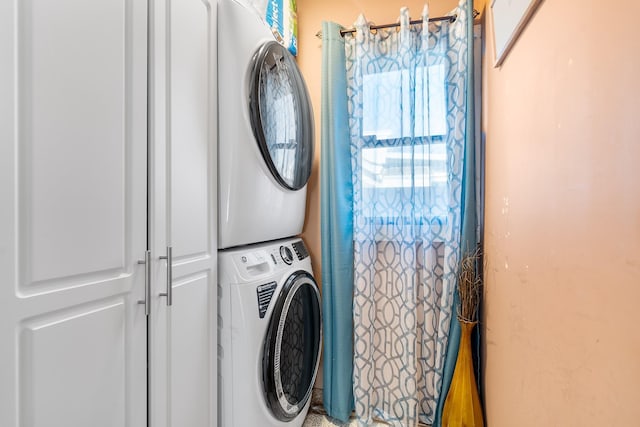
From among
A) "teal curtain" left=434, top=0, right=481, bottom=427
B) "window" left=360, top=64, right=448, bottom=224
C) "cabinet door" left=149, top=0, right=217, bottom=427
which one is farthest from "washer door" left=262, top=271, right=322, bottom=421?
"teal curtain" left=434, top=0, right=481, bottom=427

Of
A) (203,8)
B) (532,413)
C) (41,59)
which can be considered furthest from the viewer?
(203,8)

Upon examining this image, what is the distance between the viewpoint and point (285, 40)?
1.72 metres

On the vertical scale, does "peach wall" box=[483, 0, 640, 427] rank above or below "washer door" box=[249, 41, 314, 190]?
below

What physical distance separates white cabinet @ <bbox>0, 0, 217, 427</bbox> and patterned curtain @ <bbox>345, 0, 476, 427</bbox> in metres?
0.98

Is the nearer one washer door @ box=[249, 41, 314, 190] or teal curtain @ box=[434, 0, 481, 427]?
washer door @ box=[249, 41, 314, 190]

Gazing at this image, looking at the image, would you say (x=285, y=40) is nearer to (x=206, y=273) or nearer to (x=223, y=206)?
(x=223, y=206)

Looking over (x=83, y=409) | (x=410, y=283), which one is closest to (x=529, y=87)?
(x=410, y=283)

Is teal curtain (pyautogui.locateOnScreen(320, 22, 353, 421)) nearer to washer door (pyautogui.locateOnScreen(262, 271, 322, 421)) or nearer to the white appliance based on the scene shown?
washer door (pyautogui.locateOnScreen(262, 271, 322, 421))

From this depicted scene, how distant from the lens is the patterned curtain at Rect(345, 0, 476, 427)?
163cm

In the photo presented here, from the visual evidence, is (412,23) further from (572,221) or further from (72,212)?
(72,212)

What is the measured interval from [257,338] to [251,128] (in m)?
0.82

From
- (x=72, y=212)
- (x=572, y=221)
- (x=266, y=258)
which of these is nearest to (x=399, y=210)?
(x=266, y=258)

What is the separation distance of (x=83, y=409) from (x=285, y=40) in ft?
5.97

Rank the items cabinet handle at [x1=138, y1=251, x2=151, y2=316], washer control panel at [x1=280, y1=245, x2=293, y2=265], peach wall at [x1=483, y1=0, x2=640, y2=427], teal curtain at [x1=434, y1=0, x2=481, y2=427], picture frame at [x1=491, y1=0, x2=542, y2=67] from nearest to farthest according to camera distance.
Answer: peach wall at [x1=483, y1=0, x2=640, y2=427]
cabinet handle at [x1=138, y1=251, x2=151, y2=316]
picture frame at [x1=491, y1=0, x2=542, y2=67]
washer control panel at [x1=280, y1=245, x2=293, y2=265]
teal curtain at [x1=434, y1=0, x2=481, y2=427]
